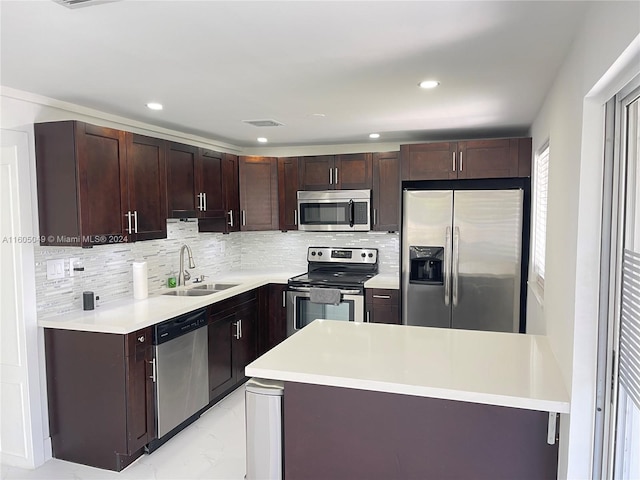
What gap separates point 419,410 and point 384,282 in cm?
243

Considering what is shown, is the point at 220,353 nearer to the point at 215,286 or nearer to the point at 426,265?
the point at 215,286

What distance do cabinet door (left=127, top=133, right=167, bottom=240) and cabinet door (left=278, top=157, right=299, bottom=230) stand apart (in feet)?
5.03

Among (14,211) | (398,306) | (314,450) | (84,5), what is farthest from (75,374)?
(398,306)

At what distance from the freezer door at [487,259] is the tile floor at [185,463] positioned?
Result: 212cm

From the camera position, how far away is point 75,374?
9.21ft

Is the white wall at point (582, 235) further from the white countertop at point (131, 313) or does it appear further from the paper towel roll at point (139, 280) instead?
the paper towel roll at point (139, 280)

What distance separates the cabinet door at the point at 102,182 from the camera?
273cm

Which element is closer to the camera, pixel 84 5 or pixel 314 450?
pixel 84 5

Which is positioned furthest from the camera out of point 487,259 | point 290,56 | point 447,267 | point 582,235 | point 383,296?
point 383,296

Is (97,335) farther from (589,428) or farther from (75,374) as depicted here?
(589,428)

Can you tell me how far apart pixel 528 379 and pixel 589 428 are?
272 millimetres

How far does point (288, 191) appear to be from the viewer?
474 cm

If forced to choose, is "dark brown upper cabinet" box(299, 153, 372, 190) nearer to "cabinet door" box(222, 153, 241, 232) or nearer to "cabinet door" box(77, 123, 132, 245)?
"cabinet door" box(222, 153, 241, 232)

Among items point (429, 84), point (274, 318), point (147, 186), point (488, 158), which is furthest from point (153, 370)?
point (488, 158)
